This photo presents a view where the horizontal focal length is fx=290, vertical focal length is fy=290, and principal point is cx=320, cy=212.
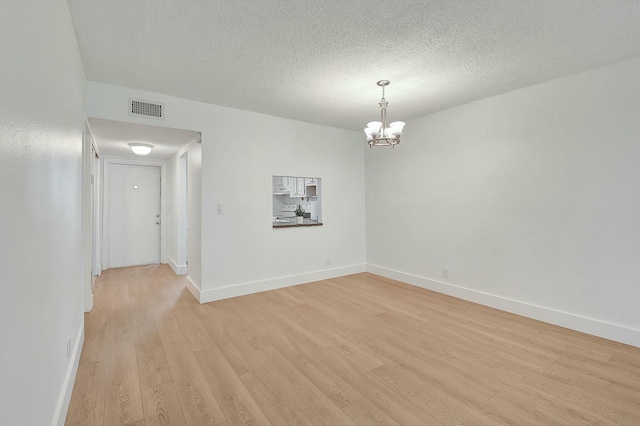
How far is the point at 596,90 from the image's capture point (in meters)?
2.92

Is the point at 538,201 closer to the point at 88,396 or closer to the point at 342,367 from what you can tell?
the point at 342,367

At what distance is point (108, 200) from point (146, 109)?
343 cm

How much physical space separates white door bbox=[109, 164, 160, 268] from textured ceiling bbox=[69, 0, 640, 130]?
3405 mm

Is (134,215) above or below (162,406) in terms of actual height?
above

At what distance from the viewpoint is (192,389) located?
6.86ft

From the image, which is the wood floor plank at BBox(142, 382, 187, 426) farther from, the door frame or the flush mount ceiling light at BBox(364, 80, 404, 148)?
the door frame

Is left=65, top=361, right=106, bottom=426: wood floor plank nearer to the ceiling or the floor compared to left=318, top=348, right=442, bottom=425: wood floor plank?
nearer to the ceiling

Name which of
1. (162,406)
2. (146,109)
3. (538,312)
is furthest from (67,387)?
(538,312)

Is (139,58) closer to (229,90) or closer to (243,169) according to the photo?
(229,90)

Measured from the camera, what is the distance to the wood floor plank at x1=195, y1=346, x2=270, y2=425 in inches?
71.6

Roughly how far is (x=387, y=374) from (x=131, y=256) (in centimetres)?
597

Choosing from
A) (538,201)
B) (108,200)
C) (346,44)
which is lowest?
(538,201)

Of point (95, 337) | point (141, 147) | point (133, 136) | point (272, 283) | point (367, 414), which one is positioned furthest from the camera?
point (141, 147)

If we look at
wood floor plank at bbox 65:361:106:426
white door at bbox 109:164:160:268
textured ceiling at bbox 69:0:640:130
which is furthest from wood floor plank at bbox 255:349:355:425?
white door at bbox 109:164:160:268
